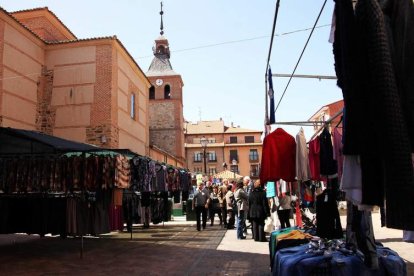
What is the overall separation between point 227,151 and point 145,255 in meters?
76.5

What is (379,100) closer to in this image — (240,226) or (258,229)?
(258,229)

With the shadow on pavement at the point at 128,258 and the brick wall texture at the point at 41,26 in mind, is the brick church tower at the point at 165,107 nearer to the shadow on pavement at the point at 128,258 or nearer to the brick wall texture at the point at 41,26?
the brick wall texture at the point at 41,26

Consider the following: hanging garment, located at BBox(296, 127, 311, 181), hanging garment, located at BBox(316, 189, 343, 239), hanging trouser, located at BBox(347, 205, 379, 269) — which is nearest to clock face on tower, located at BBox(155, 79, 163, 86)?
hanging garment, located at BBox(296, 127, 311, 181)

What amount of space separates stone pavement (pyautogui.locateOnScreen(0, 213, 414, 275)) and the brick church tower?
4620 centimetres

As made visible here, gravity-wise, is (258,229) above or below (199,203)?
below

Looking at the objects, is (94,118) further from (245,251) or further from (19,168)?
(245,251)

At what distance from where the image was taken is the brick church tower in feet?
196

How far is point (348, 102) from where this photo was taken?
223 cm

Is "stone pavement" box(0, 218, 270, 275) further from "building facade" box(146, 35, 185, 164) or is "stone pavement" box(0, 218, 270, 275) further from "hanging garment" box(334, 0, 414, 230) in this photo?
"building facade" box(146, 35, 185, 164)

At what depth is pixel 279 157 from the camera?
684 centimetres

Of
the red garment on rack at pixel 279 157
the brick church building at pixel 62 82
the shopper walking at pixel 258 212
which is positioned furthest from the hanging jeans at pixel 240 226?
the brick church building at pixel 62 82

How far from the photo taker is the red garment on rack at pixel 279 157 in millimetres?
6762

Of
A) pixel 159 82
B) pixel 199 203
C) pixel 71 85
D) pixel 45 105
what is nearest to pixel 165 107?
pixel 159 82

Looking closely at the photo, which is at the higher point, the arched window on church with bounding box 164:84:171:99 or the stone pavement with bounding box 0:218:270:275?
the arched window on church with bounding box 164:84:171:99
